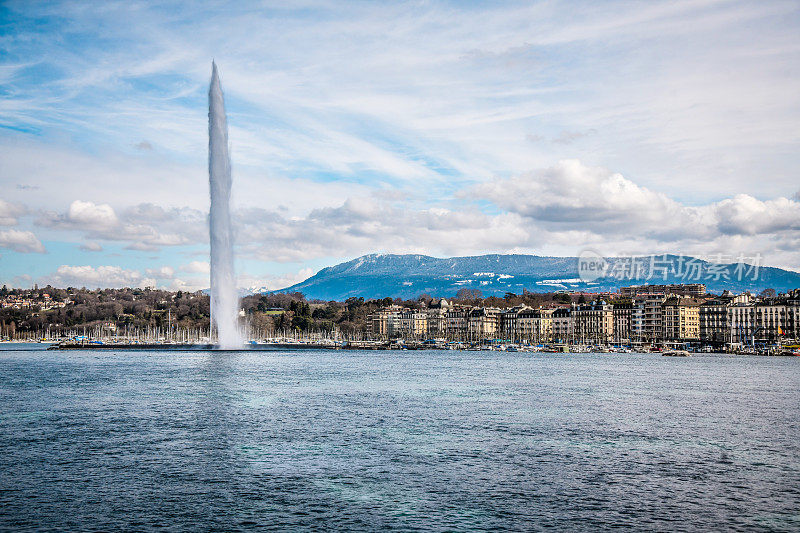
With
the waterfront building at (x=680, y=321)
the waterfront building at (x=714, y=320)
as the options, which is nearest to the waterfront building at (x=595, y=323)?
the waterfront building at (x=680, y=321)

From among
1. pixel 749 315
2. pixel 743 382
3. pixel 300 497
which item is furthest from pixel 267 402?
pixel 749 315

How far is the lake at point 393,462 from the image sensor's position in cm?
1900

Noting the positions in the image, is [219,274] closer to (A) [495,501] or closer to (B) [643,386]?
(B) [643,386]

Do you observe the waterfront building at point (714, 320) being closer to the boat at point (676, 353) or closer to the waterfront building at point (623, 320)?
the waterfront building at point (623, 320)

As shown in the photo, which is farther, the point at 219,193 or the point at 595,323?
the point at 595,323

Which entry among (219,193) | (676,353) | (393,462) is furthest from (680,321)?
(393,462)

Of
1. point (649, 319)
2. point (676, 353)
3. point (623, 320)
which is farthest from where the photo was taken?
point (623, 320)

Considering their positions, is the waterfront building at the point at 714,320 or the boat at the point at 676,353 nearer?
the boat at the point at 676,353

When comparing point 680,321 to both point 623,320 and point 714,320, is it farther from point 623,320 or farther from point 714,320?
point 623,320

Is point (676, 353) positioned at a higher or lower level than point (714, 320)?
lower

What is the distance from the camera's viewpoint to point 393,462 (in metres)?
25.1

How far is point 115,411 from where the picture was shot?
124 ft

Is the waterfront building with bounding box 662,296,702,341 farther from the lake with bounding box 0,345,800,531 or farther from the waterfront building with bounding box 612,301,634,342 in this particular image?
the lake with bounding box 0,345,800,531

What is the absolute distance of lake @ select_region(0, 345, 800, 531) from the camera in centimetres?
1900
